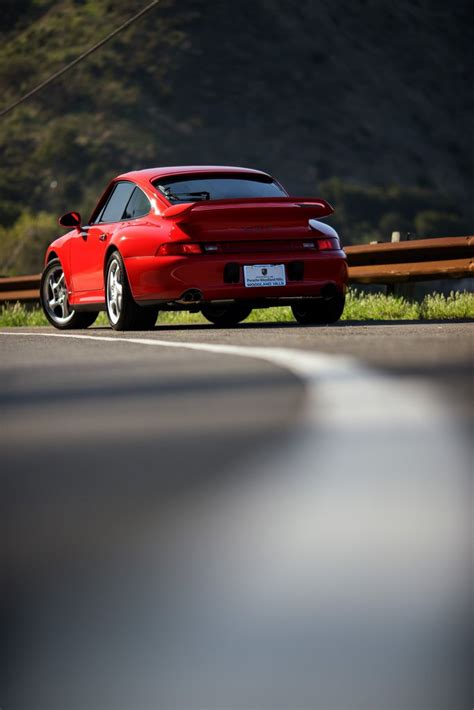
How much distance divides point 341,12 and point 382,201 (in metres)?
28.3

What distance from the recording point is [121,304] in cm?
1384

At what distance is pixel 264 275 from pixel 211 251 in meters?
0.48

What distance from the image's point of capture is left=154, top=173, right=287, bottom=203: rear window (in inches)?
567

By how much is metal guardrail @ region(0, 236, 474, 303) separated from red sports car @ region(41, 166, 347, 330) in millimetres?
2338

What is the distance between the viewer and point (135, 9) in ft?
418

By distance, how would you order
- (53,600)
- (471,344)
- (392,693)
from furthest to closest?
(471,344)
(53,600)
(392,693)

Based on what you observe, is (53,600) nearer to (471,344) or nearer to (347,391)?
(347,391)

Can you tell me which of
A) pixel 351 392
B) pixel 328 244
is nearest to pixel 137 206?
pixel 328 244

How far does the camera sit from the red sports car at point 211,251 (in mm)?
13352

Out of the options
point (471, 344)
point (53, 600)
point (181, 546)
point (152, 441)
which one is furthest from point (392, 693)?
point (471, 344)

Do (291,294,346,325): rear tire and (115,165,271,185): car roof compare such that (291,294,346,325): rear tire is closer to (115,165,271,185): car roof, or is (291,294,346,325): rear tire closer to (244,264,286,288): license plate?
(244,264,286,288): license plate

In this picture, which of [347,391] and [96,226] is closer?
[347,391]

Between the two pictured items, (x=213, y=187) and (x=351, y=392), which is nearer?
(x=351, y=392)

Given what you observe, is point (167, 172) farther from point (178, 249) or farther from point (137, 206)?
point (178, 249)
